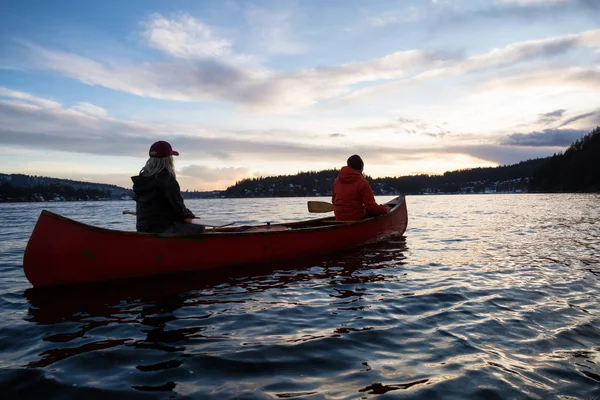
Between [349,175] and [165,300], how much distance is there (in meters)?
5.97

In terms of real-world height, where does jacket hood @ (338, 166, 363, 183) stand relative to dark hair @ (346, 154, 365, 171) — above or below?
below

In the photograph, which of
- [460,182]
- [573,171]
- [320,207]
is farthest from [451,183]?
[320,207]

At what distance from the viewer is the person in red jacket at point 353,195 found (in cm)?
1021

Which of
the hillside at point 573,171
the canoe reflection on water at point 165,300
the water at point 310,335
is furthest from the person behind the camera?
the hillside at point 573,171

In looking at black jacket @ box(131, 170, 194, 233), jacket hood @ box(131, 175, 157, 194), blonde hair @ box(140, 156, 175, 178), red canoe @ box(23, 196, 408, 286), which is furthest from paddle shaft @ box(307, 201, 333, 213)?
jacket hood @ box(131, 175, 157, 194)

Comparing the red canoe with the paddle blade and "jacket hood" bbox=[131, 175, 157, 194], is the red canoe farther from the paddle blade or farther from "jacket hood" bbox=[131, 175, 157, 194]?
the paddle blade

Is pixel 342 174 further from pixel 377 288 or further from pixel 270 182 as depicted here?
pixel 270 182

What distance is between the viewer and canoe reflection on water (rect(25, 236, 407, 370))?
416 centimetres

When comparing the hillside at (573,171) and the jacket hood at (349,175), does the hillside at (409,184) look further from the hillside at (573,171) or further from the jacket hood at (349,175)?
the jacket hood at (349,175)

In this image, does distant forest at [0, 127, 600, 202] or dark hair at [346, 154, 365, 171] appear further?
distant forest at [0, 127, 600, 202]

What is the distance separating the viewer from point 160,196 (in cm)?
694

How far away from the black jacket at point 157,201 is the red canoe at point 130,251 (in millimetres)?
434

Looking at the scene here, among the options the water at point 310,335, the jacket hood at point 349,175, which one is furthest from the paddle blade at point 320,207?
the water at point 310,335

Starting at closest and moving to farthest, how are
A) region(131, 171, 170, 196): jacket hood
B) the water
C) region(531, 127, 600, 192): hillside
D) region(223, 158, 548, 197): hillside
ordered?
1. the water
2. region(131, 171, 170, 196): jacket hood
3. region(531, 127, 600, 192): hillside
4. region(223, 158, 548, 197): hillside
